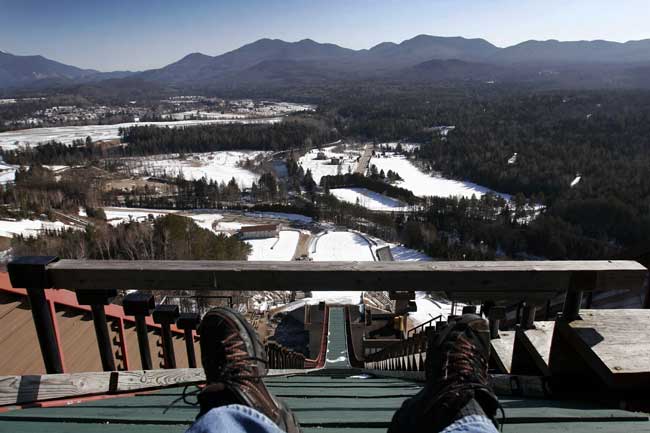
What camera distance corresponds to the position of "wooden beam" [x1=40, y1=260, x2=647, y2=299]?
1.90 m

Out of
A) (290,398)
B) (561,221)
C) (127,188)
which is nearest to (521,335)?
(290,398)

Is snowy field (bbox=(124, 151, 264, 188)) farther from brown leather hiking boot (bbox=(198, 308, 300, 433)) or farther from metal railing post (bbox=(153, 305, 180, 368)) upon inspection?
brown leather hiking boot (bbox=(198, 308, 300, 433))

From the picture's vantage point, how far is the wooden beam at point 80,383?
203cm

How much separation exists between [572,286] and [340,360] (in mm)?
11429

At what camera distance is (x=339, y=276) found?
1913mm

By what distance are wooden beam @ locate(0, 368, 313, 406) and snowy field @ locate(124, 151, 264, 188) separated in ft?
231

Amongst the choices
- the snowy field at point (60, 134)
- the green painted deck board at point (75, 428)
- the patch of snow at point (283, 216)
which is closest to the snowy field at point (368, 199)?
the patch of snow at point (283, 216)

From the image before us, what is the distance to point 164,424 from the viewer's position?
1709 millimetres

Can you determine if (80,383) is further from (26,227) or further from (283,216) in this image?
(283,216)

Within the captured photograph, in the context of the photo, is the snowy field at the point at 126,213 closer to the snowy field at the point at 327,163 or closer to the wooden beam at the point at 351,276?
the snowy field at the point at 327,163

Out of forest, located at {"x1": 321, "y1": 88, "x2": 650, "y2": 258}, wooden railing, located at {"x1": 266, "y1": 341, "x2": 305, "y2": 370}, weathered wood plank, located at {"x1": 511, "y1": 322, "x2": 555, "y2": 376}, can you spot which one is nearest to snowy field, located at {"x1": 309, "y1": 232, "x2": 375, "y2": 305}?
forest, located at {"x1": 321, "y1": 88, "x2": 650, "y2": 258}

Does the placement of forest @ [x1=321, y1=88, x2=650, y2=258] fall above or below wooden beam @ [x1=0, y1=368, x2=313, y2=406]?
below

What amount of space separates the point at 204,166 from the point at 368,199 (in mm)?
38840

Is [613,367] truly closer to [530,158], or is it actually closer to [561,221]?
[561,221]
